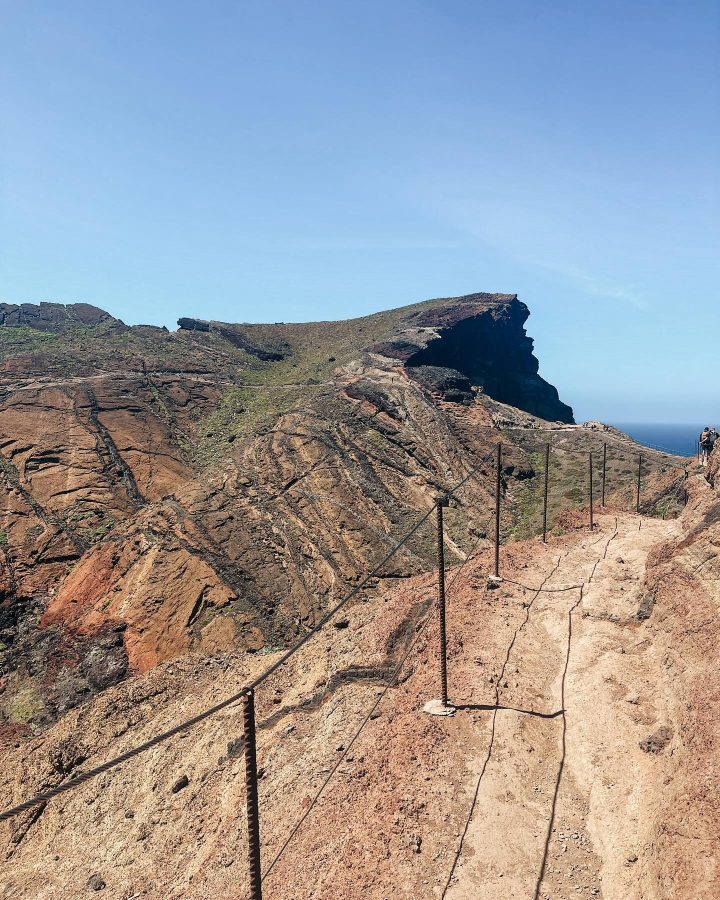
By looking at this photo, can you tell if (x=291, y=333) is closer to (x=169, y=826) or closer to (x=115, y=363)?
(x=115, y=363)

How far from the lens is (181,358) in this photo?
201 feet

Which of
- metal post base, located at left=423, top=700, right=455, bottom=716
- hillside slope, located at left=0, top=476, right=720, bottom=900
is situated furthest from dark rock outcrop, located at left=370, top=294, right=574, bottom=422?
metal post base, located at left=423, top=700, right=455, bottom=716

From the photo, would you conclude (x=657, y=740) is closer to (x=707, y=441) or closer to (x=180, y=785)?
(x=180, y=785)

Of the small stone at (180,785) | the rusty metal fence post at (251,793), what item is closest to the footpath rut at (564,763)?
the rusty metal fence post at (251,793)

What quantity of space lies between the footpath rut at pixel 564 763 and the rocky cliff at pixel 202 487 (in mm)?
12647

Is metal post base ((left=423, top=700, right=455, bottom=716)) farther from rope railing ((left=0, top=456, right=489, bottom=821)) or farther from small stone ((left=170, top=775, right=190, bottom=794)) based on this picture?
small stone ((left=170, top=775, right=190, bottom=794))

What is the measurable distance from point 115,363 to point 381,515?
35236 millimetres

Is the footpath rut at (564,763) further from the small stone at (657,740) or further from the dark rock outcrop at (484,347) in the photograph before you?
the dark rock outcrop at (484,347)

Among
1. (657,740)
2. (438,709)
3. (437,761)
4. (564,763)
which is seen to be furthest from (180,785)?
(657,740)

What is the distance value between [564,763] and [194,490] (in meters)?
27.6

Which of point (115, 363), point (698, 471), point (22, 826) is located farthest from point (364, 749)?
point (115, 363)

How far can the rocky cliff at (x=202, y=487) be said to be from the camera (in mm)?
25766

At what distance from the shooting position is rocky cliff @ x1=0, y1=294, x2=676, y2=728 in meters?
25.8

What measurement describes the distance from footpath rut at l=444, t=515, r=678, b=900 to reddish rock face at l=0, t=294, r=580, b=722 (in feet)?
41.4
